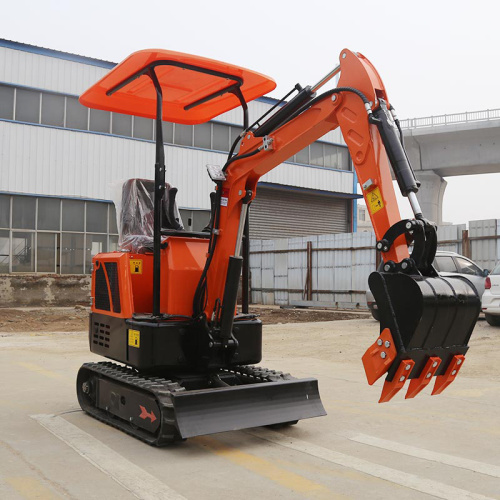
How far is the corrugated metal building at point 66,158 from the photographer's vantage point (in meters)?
21.0

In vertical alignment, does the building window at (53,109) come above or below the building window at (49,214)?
above

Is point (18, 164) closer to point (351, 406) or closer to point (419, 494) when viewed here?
point (351, 406)

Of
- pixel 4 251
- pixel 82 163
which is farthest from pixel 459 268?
pixel 4 251

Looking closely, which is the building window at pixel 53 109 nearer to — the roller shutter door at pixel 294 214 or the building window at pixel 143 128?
the building window at pixel 143 128

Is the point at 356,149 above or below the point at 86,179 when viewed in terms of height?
below

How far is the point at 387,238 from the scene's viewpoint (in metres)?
4.34

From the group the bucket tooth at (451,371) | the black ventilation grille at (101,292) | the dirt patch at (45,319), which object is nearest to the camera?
the bucket tooth at (451,371)

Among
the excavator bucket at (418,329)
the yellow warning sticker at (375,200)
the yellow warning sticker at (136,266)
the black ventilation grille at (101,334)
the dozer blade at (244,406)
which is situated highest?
the yellow warning sticker at (375,200)

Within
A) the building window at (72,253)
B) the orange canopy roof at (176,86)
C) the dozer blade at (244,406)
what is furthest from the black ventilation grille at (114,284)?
the building window at (72,253)

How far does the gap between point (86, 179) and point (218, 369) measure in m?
17.9

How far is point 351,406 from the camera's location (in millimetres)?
6637

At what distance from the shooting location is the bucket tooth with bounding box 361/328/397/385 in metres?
4.13

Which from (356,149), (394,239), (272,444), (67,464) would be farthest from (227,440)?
(356,149)

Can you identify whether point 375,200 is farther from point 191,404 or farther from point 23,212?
point 23,212
